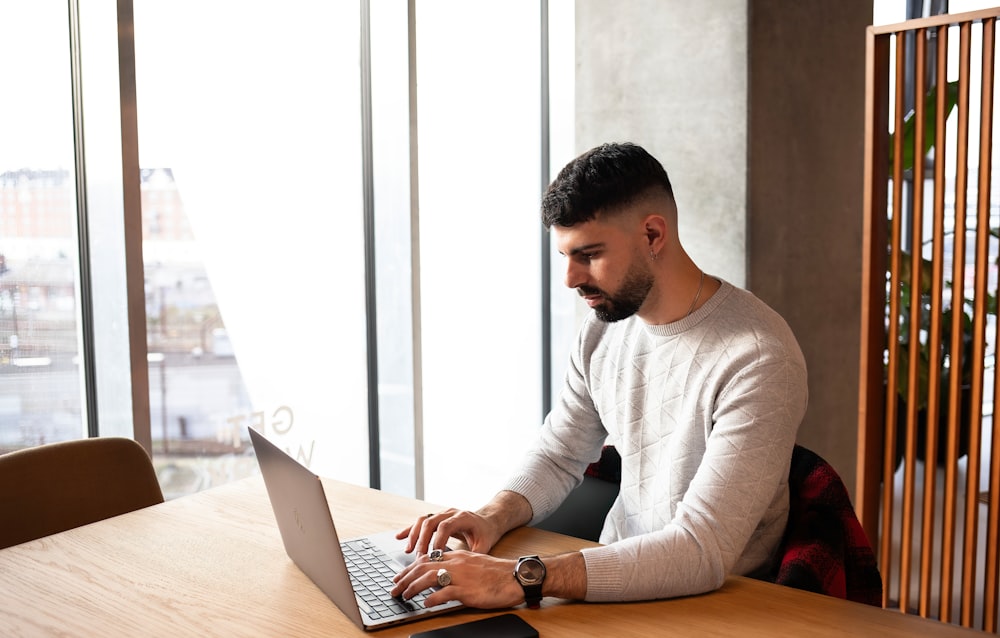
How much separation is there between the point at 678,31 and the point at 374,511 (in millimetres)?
2600

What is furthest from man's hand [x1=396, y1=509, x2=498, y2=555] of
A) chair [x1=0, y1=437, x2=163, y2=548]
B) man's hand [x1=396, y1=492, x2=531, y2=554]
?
chair [x1=0, y1=437, x2=163, y2=548]

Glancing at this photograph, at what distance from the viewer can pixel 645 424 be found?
1841mm

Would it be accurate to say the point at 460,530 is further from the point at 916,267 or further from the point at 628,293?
the point at 916,267

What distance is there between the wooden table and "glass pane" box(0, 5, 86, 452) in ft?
3.16

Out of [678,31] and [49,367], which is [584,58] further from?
[49,367]

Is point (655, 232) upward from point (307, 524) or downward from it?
upward

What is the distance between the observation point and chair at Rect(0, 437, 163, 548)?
1897 mm

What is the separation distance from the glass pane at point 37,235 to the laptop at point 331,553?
133 centimetres

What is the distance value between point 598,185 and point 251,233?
6.03 feet

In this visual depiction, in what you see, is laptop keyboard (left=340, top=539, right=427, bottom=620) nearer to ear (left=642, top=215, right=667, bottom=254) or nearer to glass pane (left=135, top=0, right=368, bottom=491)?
ear (left=642, top=215, right=667, bottom=254)

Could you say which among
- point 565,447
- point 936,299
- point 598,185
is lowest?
point 565,447

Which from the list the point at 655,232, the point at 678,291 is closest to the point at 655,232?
the point at 655,232

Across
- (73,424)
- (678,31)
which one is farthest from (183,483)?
(678,31)

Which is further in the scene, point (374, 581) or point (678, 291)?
point (678, 291)
